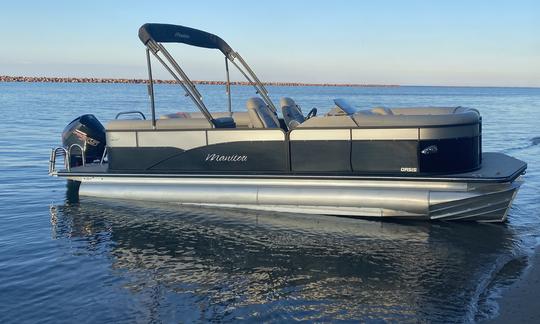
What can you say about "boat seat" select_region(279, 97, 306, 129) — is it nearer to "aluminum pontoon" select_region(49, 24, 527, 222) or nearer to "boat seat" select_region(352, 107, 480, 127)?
"aluminum pontoon" select_region(49, 24, 527, 222)

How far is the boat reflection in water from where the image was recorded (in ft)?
16.2

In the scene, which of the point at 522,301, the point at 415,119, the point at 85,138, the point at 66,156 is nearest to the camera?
the point at 522,301

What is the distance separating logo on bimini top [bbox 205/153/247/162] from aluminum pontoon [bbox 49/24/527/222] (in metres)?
0.02

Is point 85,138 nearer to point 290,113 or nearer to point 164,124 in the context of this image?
point 164,124

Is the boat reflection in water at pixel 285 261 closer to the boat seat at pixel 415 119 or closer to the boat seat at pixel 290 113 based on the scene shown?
the boat seat at pixel 415 119

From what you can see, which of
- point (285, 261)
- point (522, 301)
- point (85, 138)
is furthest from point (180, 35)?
point (522, 301)

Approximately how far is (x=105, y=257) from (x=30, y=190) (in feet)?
15.8

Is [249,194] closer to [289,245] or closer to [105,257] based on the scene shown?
[289,245]

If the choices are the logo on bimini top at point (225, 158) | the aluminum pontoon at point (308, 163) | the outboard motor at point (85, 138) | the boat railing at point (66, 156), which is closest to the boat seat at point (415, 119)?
the aluminum pontoon at point (308, 163)

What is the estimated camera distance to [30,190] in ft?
34.3

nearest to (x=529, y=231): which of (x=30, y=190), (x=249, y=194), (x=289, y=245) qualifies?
(x=289, y=245)

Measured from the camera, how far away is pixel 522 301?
4895 millimetres

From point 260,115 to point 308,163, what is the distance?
116 centimetres

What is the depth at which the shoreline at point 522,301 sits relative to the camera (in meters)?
4.53
